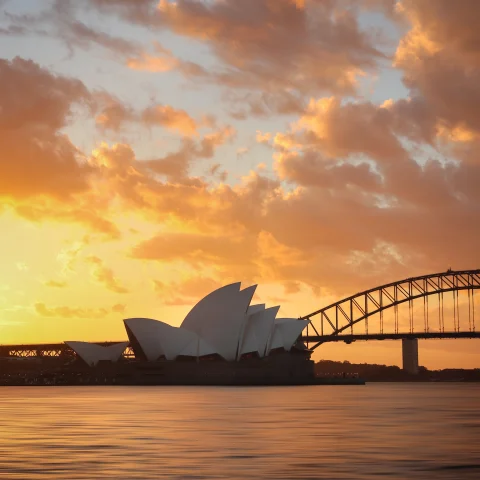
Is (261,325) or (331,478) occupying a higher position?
(261,325)

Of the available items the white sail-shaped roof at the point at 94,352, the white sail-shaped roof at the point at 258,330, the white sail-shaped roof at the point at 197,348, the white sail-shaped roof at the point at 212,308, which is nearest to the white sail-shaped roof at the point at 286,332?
the white sail-shaped roof at the point at 258,330

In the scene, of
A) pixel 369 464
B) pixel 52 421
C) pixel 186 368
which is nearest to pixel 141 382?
pixel 186 368

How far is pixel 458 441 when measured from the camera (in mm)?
36656

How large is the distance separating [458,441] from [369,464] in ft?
29.3

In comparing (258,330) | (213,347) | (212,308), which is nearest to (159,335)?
(213,347)

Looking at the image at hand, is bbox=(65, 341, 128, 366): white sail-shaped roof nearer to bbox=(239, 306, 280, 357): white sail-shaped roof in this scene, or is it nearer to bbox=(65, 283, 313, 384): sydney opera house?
bbox=(65, 283, 313, 384): sydney opera house

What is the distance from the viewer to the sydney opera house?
13988 cm

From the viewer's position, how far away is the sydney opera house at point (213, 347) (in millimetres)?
139875

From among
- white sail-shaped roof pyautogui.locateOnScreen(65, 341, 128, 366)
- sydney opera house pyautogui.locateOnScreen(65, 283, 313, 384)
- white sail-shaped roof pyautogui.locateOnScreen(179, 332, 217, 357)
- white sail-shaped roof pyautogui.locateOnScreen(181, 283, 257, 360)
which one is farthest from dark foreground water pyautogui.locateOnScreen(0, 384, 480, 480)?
white sail-shaped roof pyautogui.locateOnScreen(65, 341, 128, 366)

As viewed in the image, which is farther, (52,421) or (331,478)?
(52,421)

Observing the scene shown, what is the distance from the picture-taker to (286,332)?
507 feet

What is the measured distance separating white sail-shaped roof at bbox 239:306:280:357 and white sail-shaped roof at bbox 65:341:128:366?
28.7 m

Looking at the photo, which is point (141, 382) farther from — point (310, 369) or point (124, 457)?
point (124, 457)

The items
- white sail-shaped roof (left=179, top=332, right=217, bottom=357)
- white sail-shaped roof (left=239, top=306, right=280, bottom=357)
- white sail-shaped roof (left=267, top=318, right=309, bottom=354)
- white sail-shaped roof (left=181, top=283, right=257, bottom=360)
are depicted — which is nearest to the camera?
white sail-shaped roof (left=181, top=283, right=257, bottom=360)
